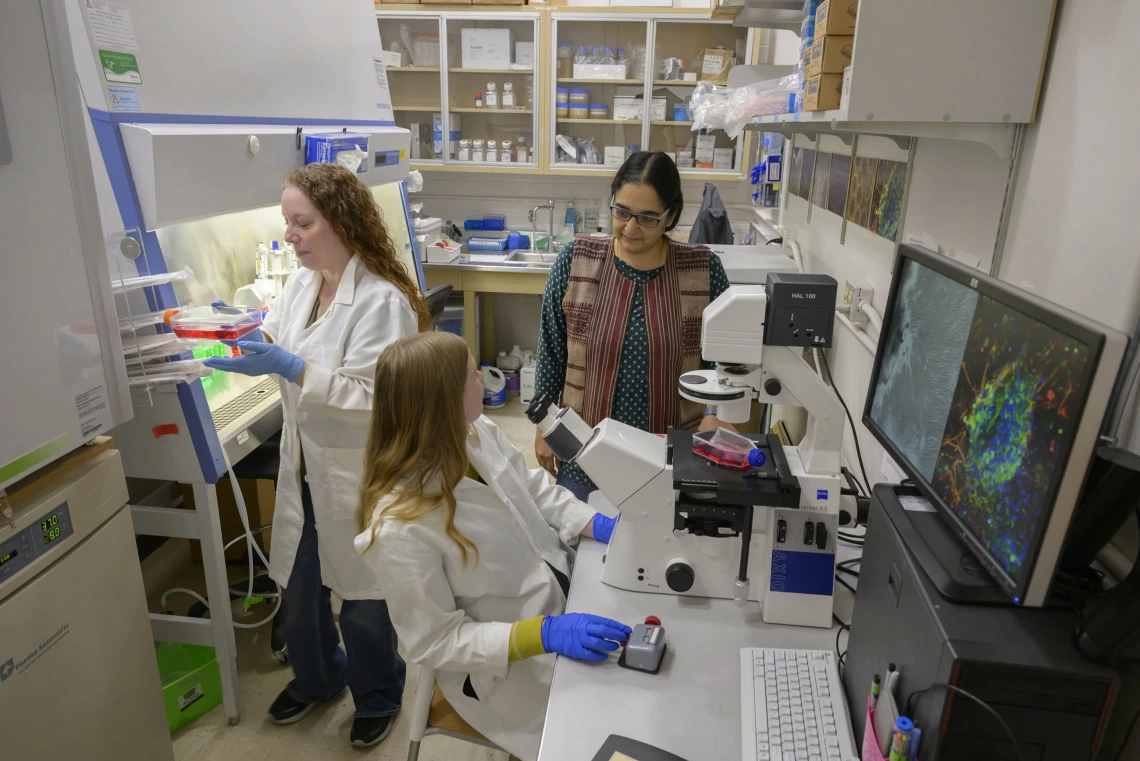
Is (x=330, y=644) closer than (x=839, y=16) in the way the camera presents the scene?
No

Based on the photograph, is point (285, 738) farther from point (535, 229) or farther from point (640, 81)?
point (640, 81)

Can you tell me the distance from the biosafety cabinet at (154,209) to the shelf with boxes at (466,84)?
1232 millimetres

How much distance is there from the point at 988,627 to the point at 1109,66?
2.61 ft

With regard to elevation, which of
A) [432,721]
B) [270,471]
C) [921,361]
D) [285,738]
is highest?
[921,361]

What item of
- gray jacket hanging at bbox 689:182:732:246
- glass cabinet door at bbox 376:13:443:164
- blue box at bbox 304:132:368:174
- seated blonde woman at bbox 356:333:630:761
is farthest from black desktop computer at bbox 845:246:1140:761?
glass cabinet door at bbox 376:13:443:164

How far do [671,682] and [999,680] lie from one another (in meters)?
0.51

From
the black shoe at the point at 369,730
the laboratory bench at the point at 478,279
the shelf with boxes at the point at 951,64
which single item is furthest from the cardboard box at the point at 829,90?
the laboratory bench at the point at 478,279

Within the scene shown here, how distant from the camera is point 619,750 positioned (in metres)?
0.97

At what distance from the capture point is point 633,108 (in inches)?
163

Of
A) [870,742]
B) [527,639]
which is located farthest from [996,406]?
[527,639]

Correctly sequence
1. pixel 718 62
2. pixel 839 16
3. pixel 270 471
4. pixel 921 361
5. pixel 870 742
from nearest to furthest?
1. pixel 870 742
2. pixel 921 361
3. pixel 839 16
4. pixel 270 471
5. pixel 718 62

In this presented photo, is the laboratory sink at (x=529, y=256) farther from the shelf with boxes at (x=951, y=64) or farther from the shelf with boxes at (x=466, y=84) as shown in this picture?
the shelf with boxes at (x=951, y=64)

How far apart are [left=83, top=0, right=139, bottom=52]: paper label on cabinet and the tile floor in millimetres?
1777

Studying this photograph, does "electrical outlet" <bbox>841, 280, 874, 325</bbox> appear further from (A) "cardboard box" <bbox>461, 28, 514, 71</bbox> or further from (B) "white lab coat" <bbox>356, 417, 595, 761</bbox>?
(A) "cardboard box" <bbox>461, 28, 514, 71</bbox>
